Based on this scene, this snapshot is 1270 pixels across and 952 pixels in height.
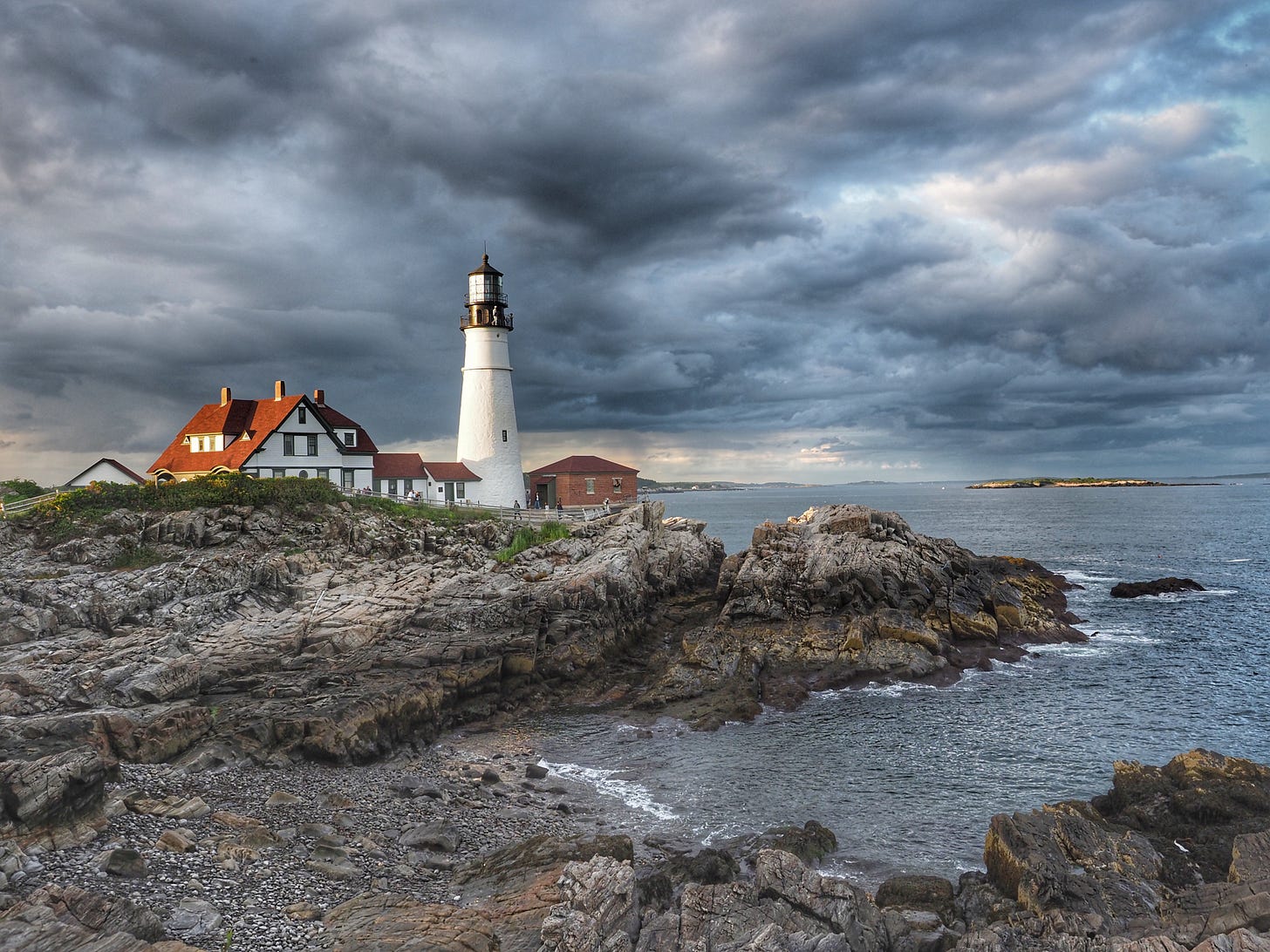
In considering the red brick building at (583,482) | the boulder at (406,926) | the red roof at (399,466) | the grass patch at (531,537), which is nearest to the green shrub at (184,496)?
the grass patch at (531,537)

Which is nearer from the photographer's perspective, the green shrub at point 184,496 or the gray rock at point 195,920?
the gray rock at point 195,920

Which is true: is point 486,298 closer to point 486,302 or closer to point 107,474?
point 486,302

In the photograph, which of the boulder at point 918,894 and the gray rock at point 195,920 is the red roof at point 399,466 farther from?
the boulder at point 918,894

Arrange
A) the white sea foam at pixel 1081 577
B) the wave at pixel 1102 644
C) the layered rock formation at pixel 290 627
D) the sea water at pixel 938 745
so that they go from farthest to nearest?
1. the white sea foam at pixel 1081 577
2. the wave at pixel 1102 644
3. the layered rock formation at pixel 290 627
4. the sea water at pixel 938 745

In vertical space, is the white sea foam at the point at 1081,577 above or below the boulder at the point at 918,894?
above

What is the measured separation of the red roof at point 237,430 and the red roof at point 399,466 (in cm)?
138

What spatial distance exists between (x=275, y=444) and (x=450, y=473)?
36.6 ft

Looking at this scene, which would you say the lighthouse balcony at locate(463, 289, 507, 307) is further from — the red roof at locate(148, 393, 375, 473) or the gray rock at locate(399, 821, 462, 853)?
the gray rock at locate(399, 821, 462, 853)

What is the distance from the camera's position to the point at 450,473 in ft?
168

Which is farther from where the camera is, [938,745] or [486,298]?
[486,298]

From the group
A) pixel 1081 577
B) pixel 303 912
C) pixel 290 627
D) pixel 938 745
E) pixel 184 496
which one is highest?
pixel 184 496

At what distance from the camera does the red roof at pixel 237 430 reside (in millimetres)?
45656

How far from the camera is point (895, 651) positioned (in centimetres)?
3145

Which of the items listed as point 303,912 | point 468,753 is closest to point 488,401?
point 468,753
